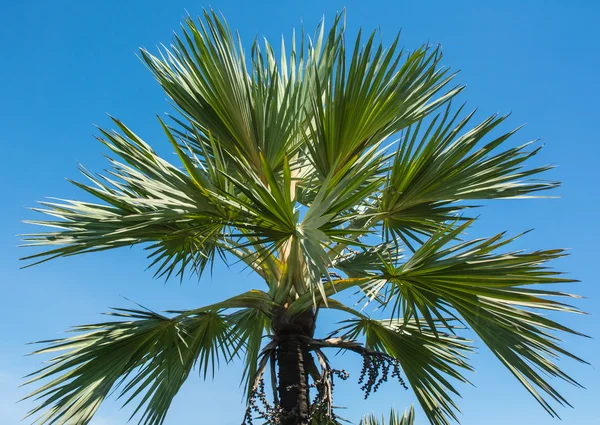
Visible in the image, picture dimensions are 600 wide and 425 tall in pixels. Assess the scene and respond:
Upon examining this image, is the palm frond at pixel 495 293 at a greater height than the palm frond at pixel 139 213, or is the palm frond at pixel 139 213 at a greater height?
the palm frond at pixel 139 213

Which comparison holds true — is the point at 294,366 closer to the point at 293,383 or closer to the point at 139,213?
the point at 293,383

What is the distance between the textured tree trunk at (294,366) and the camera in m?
4.07

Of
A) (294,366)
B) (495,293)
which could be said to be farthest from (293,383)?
(495,293)

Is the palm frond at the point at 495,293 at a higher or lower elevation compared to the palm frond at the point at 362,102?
lower

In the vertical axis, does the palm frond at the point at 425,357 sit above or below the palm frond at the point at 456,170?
below

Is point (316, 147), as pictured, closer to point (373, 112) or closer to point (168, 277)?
point (373, 112)

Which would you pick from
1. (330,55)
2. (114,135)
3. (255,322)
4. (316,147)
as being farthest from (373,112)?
(255,322)

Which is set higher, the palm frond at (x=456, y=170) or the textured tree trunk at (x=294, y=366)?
the palm frond at (x=456, y=170)

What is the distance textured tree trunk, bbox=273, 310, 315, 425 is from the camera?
4.07 metres

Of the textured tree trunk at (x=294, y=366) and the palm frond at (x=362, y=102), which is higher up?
the palm frond at (x=362, y=102)

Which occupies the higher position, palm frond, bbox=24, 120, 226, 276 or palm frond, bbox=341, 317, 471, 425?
palm frond, bbox=24, 120, 226, 276

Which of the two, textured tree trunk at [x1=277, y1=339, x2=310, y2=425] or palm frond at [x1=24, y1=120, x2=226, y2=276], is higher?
palm frond at [x1=24, y1=120, x2=226, y2=276]

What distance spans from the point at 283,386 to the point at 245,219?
4.06ft

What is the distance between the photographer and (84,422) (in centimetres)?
384
